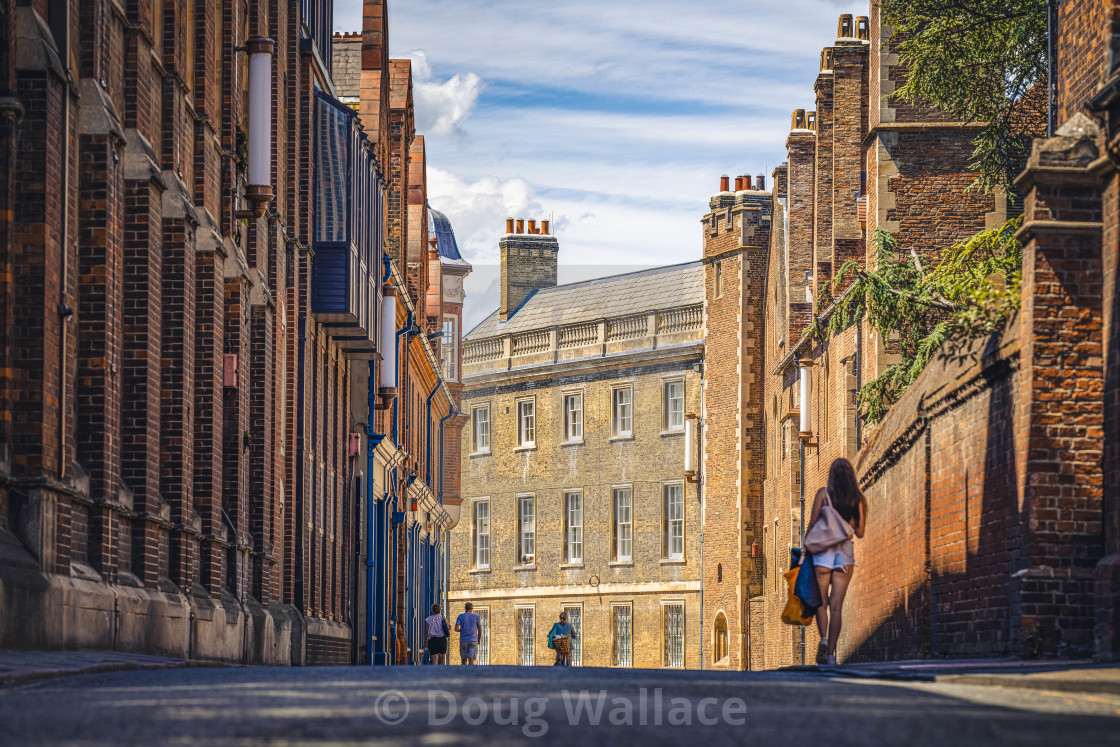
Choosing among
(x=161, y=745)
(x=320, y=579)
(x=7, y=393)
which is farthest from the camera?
(x=320, y=579)

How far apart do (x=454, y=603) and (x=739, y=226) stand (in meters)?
19.7

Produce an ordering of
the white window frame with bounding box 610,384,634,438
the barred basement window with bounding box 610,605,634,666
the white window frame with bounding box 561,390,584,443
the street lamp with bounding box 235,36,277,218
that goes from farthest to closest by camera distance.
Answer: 1. the white window frame with bounding box 561,390,584,443
2. the white window frame with bounding box 610,384,634,438
3. the barred basement window with bounding box 610,605,634,666
4. the street lamp with bounding box 235,36,277,218

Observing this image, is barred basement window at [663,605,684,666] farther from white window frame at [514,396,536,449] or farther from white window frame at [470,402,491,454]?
white window frame at [470,402,491,454]

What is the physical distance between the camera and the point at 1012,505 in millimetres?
13273

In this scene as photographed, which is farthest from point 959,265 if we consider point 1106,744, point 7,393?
point 1106,744

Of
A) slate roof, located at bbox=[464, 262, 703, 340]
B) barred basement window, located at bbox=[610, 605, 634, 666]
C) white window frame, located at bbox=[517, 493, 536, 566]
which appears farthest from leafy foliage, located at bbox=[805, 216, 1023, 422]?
white window frame, located at bbox=[517, 493, 536, 566]

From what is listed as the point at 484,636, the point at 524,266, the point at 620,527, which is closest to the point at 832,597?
the point at 620,527

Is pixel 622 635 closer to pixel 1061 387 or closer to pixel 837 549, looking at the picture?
pixel 837 549

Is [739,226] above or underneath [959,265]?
above

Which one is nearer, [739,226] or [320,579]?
[320,579]

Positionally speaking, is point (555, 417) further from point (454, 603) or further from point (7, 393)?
point (7, 393)

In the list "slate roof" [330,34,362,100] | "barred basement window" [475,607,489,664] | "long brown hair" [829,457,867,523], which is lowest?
"barred basement window" [475,607,489,664]

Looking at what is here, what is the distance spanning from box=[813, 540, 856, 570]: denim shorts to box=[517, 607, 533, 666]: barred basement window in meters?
49.9

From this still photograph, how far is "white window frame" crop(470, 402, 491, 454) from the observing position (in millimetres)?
67000
